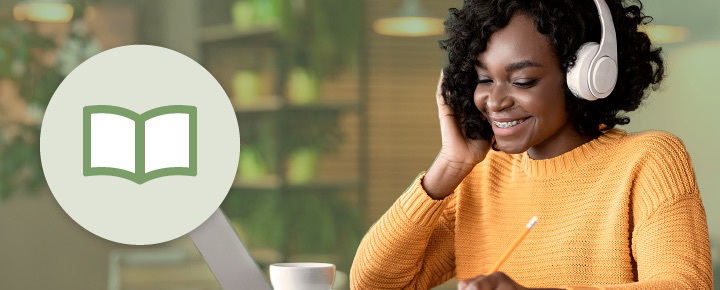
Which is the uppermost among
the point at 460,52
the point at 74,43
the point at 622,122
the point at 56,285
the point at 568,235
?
the point at 74,43

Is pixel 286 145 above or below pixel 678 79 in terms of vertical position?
below

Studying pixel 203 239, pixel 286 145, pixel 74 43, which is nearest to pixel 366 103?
pixel 286 145

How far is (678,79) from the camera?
12.5 feet

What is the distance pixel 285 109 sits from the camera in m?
3.82

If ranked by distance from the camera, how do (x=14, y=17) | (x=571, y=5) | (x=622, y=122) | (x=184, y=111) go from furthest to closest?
(x=14, y=17), (x=622, y=122), (x=571, y=5), (x=184, y=111)

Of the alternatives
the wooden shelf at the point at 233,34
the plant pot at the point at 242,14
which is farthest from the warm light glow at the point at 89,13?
the plant pot at the point at 242,14

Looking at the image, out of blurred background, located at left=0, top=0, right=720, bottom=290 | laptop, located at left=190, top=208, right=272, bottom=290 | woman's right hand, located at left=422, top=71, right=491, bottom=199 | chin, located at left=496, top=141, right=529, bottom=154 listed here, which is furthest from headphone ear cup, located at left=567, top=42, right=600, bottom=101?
blurred background, located at left=0, top=0, right=720, bottom=290

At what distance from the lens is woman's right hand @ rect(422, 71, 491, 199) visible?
1.44 m

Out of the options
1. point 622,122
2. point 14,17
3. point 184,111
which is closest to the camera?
point 184,111

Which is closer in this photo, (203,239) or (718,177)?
(203,239)

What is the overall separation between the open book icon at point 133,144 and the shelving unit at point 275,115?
2.75 metres

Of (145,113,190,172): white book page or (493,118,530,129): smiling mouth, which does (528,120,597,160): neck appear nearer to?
(493,118,530,129): smiling mouth

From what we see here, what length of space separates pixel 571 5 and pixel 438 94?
29 cm

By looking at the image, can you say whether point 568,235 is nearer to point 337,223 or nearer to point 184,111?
point 184,111
